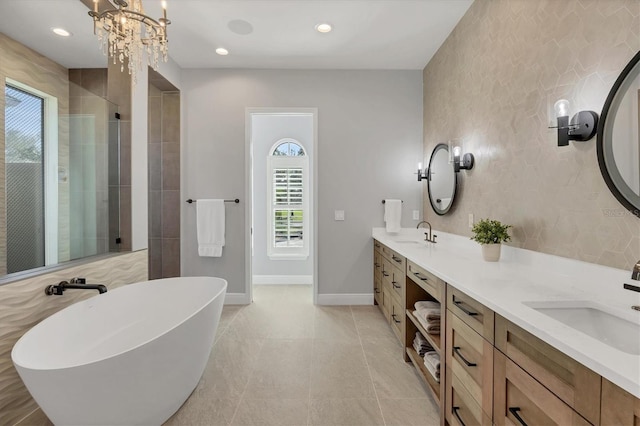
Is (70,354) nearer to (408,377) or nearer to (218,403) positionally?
(218,403)

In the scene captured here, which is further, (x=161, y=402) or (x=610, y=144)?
(x=161, y=402)

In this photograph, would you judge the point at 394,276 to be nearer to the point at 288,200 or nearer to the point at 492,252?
the point at 492,252

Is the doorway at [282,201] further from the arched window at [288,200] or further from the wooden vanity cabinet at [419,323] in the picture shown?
the wooden vanity cabinet at [419,323]

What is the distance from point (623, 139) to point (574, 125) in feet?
0.73

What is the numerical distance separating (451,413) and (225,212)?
9.83ft

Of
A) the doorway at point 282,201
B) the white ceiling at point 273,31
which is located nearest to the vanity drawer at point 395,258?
the doorway at point 282,201

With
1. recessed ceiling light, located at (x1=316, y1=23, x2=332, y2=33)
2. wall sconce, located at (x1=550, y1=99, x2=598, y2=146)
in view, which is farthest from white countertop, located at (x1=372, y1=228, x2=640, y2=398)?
recessed ceiling light, located at (x1=316, y1=23, x2=332, y2=33)

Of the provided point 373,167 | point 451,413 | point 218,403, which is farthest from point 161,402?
point 373,167

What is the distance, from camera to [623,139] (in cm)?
122

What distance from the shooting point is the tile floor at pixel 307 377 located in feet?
5.77

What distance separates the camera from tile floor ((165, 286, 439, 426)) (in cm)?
176

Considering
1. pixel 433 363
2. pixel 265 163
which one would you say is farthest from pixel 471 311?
pixel 265 163

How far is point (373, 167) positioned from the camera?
3.63m

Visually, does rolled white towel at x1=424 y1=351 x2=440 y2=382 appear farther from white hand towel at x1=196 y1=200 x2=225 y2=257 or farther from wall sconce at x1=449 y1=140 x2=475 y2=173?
white hand towel at x1=196 y1=200 x2=225 y2=257
